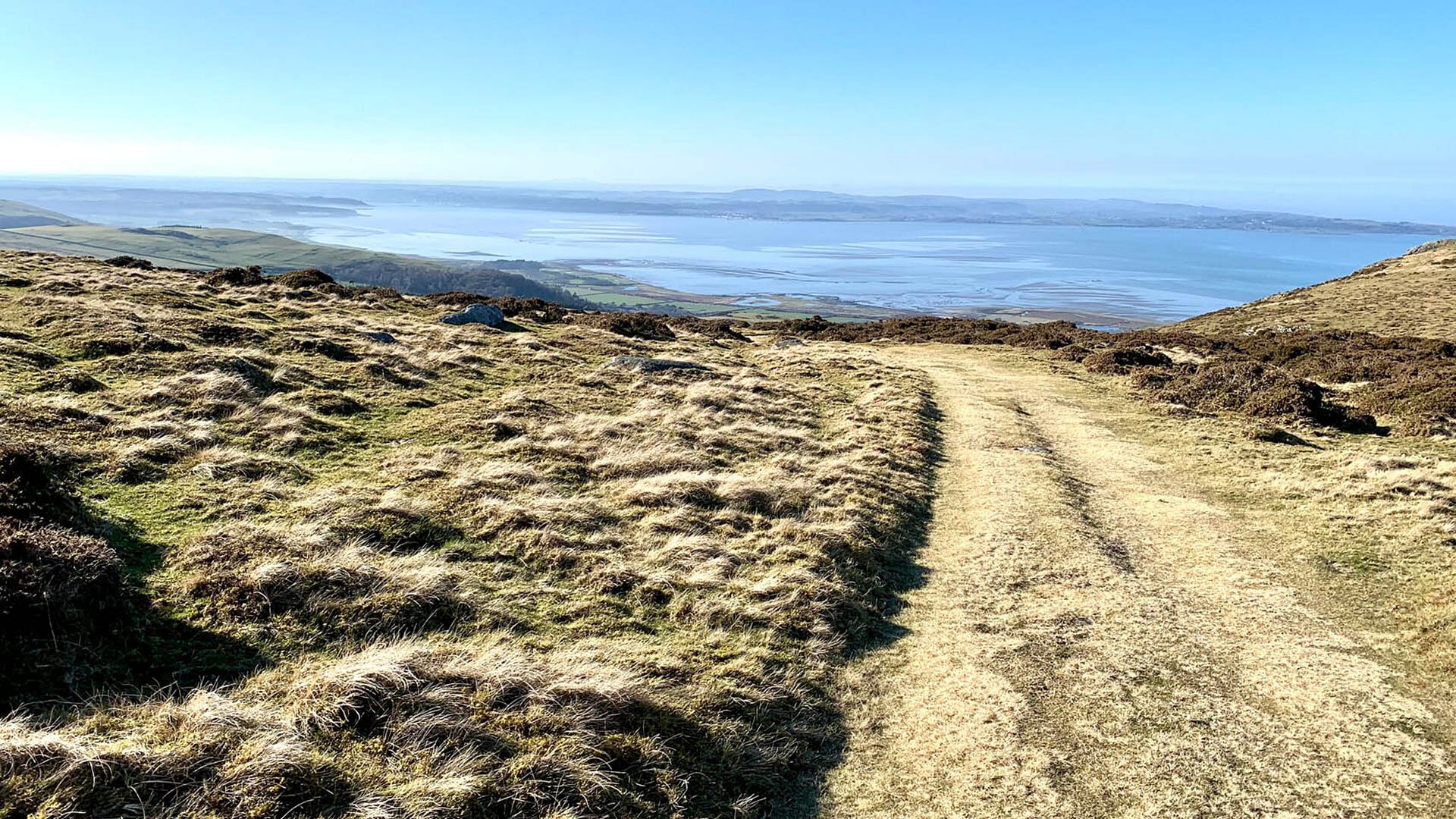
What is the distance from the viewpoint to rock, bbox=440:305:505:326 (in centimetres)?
2862

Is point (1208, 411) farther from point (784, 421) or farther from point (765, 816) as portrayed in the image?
point (765, 816)

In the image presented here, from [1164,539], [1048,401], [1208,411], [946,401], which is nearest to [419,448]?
[1164,539]

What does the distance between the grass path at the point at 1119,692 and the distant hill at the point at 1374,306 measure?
130ft

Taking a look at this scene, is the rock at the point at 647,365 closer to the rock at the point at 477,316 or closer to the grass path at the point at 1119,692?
the rock at the point at 477,316

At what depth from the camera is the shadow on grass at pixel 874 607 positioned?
20.2 ft

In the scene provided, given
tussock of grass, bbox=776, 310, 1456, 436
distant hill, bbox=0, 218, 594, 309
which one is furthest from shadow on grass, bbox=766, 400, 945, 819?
distant hill, bbox=0, 218, 594, 309

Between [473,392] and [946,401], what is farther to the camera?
[946,401]

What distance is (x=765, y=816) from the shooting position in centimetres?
586

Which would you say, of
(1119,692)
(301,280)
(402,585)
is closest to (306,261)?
(301,280)

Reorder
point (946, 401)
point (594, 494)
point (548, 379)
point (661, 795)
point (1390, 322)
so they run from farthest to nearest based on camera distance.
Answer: point (1390, 322), point (946, 401), point (548, 379), point (594, 494), point (661, 795)

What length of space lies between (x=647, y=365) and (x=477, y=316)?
9.95m

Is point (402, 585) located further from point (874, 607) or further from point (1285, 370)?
point (1285, 370)

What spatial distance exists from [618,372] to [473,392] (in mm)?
5181

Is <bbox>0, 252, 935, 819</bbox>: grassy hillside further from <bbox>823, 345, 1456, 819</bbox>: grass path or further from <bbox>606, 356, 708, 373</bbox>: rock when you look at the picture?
<bbox>606, 356, 708, 373</bbox>: rock
